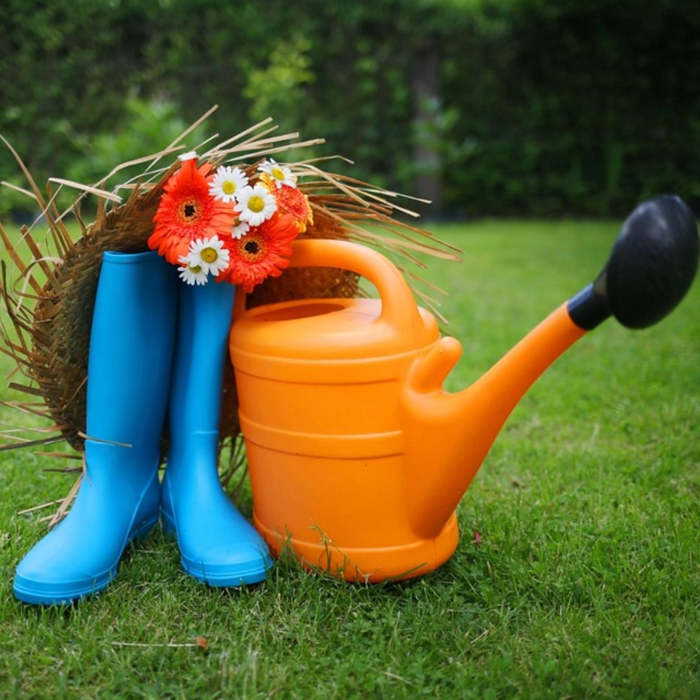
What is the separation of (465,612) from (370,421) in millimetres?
345

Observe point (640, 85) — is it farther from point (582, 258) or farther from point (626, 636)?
point (626, 636)

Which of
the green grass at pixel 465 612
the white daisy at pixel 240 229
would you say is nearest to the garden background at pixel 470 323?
the green grass at pixel 465 612

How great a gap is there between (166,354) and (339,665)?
63cm

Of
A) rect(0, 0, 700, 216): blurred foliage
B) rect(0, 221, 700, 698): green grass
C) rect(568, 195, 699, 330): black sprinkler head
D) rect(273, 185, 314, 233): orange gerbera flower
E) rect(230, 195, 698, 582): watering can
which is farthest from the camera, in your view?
rect(0, 0, 700, 216): blurred foliage

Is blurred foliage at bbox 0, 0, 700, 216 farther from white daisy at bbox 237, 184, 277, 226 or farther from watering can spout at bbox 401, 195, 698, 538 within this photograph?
watering can spout at bbox 401, 195, 698, 538

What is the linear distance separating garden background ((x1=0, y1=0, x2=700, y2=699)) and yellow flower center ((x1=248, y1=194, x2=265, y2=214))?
1.96ft

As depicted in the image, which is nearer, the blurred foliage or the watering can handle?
the watering can handle

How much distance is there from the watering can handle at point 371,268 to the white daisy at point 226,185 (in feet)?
→ 0.49

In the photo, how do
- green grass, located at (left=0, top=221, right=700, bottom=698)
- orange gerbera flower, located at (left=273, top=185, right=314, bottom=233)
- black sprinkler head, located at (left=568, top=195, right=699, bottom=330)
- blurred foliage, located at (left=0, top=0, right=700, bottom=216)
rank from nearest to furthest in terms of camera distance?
black sprinkler head, located at (left=568, top=195, right=699, bottom=330) < green grass, located at (left=0, top=221, right=700, bottom=698) < orange gerbera flower, located at (left=273, top=185, right=314, bottom=233) < blurred foliage, located at (left=0, top=0, right=700, bottom=216)

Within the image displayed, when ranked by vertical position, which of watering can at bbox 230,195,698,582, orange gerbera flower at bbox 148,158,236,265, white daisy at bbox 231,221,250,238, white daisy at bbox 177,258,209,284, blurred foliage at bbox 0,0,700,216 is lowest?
blurred foliage at bbox 0,0,700,216

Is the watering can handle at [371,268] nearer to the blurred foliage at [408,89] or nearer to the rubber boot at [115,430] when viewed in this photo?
the rubber boot at [115,430]

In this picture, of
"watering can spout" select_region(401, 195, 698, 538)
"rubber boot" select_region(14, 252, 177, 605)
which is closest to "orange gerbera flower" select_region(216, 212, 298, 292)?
"rubber boot" select_region(14, 252, 177, 605)

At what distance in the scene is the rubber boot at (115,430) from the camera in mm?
1325

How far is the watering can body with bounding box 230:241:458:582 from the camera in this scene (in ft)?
4.27
